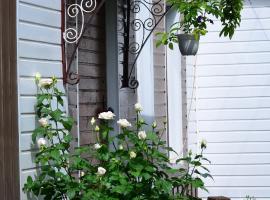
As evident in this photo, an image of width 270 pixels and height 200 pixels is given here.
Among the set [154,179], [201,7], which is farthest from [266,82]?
[154,179]

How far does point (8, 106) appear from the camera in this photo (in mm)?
4555

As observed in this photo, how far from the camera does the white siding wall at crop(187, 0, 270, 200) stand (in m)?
10.8

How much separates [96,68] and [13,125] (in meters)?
2.40

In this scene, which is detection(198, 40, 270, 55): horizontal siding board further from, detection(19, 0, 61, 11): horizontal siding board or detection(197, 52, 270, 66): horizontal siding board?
detection(19, 0, 61, 11): horizontal siding board

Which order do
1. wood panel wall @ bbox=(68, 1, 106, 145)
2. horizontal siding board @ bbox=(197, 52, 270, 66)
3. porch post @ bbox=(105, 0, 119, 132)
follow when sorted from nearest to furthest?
wood panel wall @ bbox=(68, 1, 106, 145) → porch post @ bbox=(105, 0, 119, 132) → horizontal siding board @ bbox=(197, 52, 270, 66)

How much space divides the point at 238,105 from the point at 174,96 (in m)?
1.50

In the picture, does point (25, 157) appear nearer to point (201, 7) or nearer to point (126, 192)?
point (126, 192)

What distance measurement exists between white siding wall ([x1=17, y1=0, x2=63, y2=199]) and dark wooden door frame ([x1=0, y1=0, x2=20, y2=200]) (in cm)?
7

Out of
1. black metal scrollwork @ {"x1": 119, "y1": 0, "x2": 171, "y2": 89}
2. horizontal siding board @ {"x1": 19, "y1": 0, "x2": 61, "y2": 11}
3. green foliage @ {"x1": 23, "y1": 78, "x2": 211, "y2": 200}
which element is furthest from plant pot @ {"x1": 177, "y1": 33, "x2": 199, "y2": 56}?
green foliage @ {"x1": 23, "y1": 78, "x2": 211, "y2": 200}

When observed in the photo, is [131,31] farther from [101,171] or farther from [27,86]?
[101,171]

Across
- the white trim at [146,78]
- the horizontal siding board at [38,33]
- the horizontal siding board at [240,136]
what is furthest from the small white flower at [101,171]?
the horizontal siding board at [240,136]

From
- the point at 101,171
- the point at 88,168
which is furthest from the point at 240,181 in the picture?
the point at 101,171

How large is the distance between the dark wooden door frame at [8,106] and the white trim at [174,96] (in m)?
5.03

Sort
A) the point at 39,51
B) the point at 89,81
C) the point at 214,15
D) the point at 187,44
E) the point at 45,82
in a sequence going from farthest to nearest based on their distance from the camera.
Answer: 1. the point at 187,44
2. the point at 89,81
3. the point at 214,15
4. the point at 39,51
5. the point at 45,82
